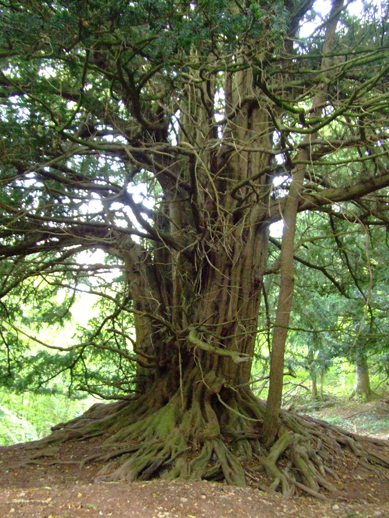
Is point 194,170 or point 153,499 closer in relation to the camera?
point 153,499

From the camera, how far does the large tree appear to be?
4.07 m

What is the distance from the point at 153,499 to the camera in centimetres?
365

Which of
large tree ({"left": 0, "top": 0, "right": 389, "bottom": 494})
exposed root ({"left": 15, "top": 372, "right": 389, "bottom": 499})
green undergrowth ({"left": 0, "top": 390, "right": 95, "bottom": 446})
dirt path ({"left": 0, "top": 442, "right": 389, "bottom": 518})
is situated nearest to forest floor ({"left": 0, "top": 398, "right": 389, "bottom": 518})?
dirt path ({"left": 0, "top": 442, "right": 389, "bottom": 518})

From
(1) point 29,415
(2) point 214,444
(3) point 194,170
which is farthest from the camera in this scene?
(1) point 29,415

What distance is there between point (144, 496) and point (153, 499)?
0.10m

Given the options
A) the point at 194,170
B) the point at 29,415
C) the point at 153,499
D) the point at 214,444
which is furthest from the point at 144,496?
the point at 29,415

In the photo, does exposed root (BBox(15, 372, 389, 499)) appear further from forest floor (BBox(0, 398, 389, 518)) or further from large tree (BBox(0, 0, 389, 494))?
forest floor (BBox(0, 398, 389, 518))

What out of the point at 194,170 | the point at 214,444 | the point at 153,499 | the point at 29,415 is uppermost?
the point at 194,170

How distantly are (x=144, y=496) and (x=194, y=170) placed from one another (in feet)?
10.2

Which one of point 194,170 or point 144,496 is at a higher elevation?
point 194,170

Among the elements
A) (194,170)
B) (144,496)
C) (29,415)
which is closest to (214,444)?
(144,496)

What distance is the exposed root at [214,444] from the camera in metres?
4.66

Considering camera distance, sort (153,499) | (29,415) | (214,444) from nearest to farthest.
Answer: (153,499) → (214,444) → (29,415)

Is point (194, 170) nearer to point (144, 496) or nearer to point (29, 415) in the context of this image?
point (144, 496)
